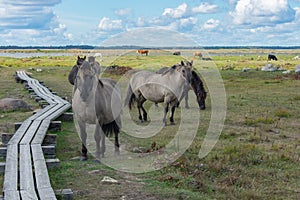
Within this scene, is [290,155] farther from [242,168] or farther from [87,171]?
[87,171]

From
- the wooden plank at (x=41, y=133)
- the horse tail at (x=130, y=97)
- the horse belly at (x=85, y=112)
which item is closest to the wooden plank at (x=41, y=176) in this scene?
the wooden plank at (x=41, y=133)

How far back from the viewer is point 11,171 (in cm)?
646

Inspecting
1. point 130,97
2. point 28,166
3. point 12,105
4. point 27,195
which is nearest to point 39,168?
point 28,166

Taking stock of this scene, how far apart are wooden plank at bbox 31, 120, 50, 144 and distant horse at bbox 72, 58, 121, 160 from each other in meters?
0.88

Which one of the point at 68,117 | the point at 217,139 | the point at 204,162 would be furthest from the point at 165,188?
the point at 68,117

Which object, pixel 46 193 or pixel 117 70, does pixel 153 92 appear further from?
pixel 117 70

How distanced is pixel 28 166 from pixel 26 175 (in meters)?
0.50

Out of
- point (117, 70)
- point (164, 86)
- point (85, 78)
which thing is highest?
point (85, 78)

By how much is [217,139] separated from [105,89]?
3343 millimetres

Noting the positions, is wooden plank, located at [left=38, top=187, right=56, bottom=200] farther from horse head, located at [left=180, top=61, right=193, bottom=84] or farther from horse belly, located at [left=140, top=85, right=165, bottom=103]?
horse belly, located at [left=140, top=85, right=165, bottom=103]

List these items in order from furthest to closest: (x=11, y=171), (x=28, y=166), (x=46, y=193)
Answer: (x=28, y=166), (x=11, y=171), (x=46, y=193)

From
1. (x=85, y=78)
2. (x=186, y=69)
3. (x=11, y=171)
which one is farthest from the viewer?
(x=186, y=69)

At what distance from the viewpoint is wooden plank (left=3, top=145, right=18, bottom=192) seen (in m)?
5.77

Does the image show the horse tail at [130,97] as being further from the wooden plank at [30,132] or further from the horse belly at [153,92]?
the wooden plank at [30,132]
